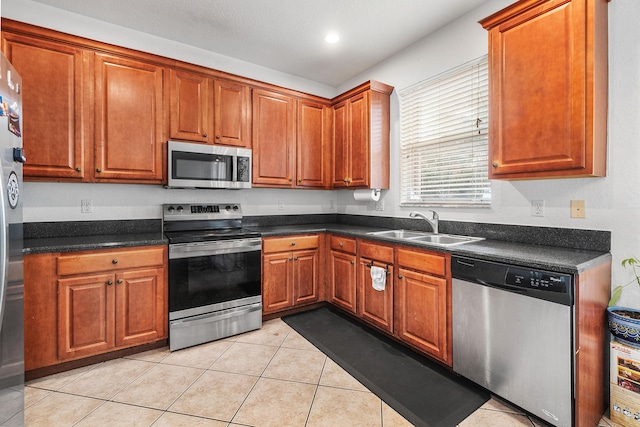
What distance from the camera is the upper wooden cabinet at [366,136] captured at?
10.5ft

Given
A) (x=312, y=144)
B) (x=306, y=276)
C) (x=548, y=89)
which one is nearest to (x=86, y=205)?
(x=306, y=276)

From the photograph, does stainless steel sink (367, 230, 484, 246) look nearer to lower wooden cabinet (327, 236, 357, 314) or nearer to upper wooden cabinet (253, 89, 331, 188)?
lower wooden cabinet (327, 236, 357, 314)

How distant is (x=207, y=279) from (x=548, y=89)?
2.78 metres

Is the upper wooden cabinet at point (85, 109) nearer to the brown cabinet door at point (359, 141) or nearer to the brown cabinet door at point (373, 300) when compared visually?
the brown cabinet door at point (359, 141)

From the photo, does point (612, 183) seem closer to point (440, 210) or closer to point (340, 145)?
point (440, 210)

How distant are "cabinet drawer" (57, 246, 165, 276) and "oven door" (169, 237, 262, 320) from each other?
0.13 meters

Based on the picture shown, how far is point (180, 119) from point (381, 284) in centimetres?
233

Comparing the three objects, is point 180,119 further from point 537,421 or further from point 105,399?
point 537,421

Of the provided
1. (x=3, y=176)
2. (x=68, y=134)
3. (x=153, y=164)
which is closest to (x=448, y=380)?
(x=3, y=176)

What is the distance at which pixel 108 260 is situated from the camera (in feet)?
7.30

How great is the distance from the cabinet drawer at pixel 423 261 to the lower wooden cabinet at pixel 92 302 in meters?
1.91

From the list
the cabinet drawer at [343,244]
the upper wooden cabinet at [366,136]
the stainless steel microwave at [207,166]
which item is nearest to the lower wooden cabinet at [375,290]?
the cabinet drawer at [343,244]

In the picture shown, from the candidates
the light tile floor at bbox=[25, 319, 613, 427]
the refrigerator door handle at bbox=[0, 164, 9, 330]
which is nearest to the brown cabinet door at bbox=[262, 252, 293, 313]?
the light tile floor at bbox=[25, 319, 613, 427]

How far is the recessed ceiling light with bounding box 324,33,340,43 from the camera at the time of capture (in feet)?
9.28
